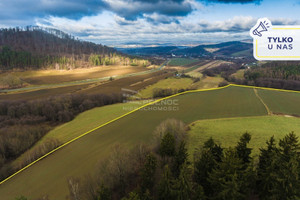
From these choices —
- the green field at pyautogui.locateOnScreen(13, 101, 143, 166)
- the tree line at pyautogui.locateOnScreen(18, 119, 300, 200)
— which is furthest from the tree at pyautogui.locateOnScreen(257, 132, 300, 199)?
the green field at pyautogui.locateOnScreen(13, 101, 143, 166)

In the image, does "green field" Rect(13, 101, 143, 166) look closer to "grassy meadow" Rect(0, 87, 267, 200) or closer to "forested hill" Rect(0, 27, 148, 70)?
"grassy meadow" Rect(0, 87, 267, 200)

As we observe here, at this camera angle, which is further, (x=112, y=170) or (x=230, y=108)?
(x=230, y=108)

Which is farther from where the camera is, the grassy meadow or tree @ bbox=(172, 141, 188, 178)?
the grassy meadow

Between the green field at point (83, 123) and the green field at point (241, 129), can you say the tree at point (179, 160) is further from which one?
the green field at point (83, 123)

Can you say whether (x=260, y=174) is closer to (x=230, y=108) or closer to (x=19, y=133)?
(x=230, y=108)

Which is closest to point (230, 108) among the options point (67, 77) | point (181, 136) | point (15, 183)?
point (181, 136)

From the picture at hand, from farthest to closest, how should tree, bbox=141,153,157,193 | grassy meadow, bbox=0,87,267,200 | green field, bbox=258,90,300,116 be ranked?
green field, bbox=258,90,300,116 < grassy meadow, bbox=0,87,267,200 < tree, bbox=141,153,157,193

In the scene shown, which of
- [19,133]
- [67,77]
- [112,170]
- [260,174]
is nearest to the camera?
[260,174]

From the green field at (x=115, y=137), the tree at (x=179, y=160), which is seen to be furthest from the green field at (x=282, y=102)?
the tree at (x=179, y=160)
